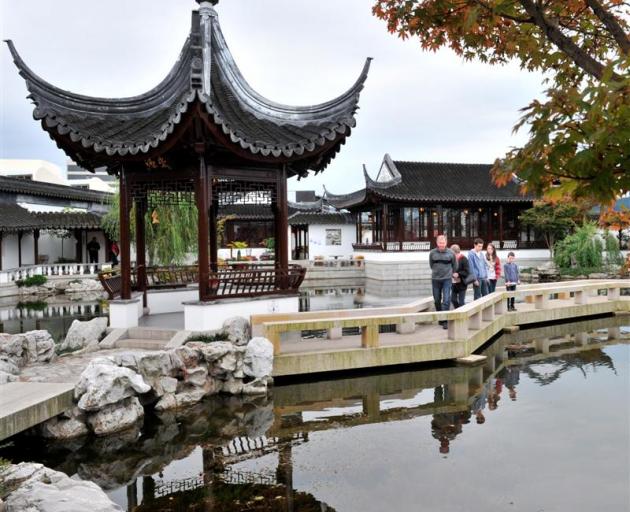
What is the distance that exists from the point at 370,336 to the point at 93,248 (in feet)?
79.5

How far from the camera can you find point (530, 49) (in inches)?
158

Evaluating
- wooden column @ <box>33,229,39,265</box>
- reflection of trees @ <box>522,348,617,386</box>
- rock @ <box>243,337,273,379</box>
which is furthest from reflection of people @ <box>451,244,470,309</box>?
wooden column @ <box>33,229,39,265</box>

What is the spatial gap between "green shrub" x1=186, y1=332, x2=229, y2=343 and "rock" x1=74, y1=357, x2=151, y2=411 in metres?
1.84

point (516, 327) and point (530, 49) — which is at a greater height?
point (530, 49)

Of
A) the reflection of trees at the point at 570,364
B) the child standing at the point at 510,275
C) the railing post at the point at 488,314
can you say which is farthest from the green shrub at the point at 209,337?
the child standing at the point at 510,275

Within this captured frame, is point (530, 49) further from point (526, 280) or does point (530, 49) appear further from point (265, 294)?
point (526, 280)

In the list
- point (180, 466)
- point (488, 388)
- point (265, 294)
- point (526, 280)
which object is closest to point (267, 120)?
point (265, 294)

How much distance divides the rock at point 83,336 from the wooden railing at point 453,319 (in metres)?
2.56

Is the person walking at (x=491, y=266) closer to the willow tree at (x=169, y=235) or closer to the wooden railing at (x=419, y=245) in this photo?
the willow tree at (x=169, y=235)

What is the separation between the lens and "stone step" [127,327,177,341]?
8.00 metres

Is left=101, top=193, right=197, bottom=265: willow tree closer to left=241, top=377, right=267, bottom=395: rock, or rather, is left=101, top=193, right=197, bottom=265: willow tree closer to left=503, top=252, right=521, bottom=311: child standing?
left=503, top=252, right=521, bottom=311: child standing

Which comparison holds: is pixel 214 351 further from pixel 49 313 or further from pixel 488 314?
pixel 49 313

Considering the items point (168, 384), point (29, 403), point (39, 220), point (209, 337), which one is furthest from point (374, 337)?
point (39, 220)

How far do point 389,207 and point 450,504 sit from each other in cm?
2596
